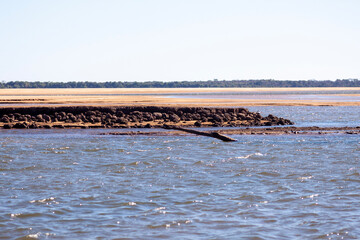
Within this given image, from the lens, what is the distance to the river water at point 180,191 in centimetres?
1360

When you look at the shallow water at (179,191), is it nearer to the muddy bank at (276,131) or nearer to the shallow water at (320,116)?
the muddy bank at (276,131)

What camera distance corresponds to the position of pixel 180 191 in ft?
58.1

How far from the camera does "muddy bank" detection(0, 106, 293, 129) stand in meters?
42.3

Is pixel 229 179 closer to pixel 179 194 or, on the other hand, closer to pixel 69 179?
pixel 179 194

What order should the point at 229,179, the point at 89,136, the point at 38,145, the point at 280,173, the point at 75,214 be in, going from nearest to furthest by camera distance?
the point at 75,214
the point at 229,179
the point at 280,173
the point at 38,145
the point at 89,136

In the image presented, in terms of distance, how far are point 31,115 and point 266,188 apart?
104ft

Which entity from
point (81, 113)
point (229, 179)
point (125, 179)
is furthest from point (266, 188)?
point (81, 113)

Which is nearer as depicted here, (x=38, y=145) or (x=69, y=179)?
(x=69, y=179)

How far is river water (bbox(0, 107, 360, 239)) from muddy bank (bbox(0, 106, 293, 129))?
11844 millimetres

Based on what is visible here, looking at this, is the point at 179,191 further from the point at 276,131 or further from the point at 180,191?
the point at 276,131

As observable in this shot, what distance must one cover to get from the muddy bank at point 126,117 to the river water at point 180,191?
11844 millimetres

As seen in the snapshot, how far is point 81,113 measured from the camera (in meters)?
46.1

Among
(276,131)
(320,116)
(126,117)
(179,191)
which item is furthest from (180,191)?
(320,116)

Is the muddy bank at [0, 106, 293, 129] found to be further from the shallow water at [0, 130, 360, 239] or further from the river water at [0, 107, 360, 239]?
the shallow water at [0, 130, 360, 239]
